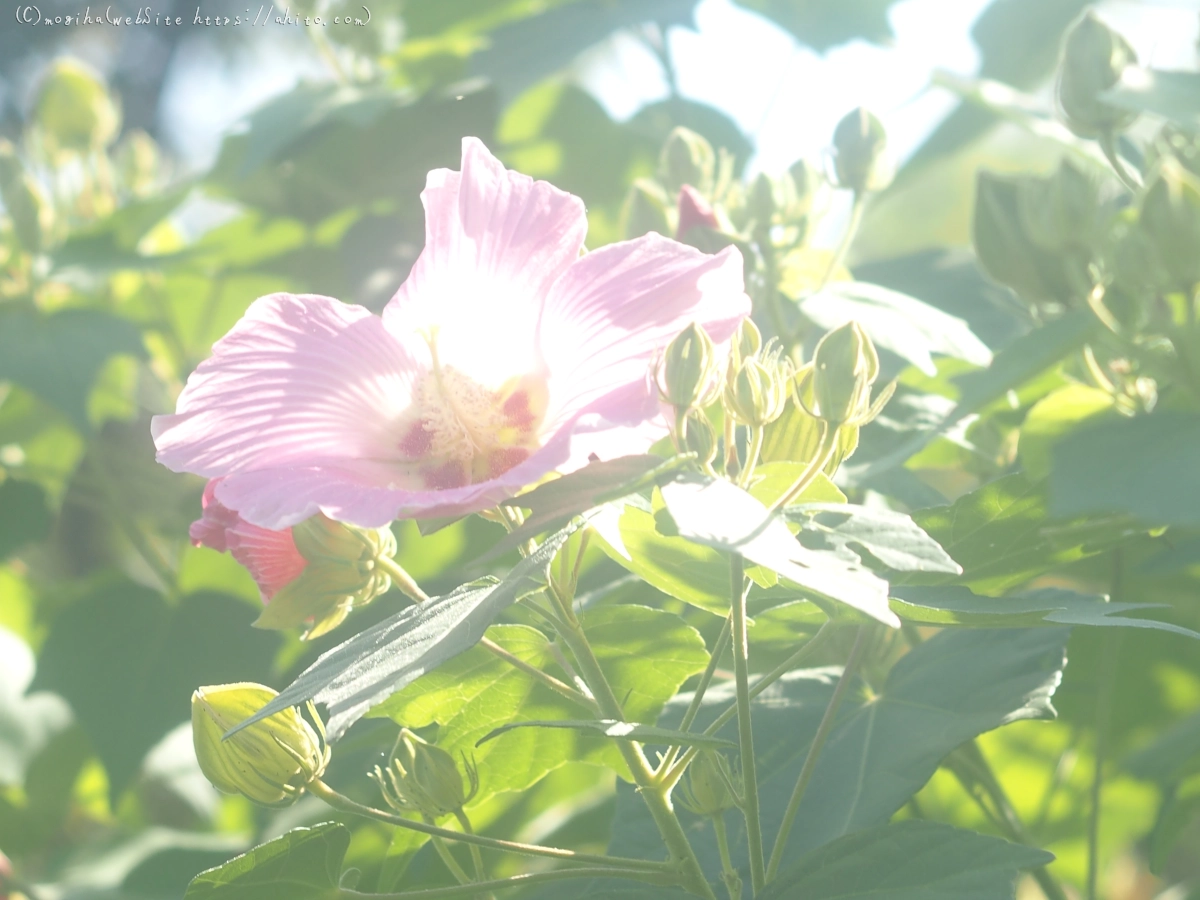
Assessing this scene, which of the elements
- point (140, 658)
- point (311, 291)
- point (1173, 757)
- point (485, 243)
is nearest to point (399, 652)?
point (485, 243)

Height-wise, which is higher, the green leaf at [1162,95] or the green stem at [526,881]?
the green leaf at [1162,95]

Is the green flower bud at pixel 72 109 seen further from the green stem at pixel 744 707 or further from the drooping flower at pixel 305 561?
the green stem at pixel 744 707

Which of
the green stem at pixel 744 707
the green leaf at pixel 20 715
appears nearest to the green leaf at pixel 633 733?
the green stem at pixel 744 707

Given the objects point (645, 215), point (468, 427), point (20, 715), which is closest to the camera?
point (468, 427)

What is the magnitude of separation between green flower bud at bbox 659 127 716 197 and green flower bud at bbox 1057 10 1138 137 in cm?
25

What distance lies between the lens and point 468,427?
1.90ft

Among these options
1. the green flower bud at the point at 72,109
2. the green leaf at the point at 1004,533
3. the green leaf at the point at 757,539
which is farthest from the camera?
the green flower bud at the point at 72,109

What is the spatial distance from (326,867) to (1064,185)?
0.45m

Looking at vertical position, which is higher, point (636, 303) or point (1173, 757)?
point (636, 303)

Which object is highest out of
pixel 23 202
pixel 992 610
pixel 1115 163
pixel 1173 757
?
pixel 23 202

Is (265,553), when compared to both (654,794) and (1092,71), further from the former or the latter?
(1092,71)

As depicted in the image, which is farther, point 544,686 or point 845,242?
point 845,242

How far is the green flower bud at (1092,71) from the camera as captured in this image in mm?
597

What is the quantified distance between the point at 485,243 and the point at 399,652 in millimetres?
191
